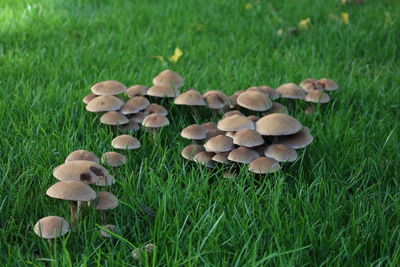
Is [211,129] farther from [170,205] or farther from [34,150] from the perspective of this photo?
[34,150]

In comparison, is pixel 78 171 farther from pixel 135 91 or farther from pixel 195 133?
pixel 135 91

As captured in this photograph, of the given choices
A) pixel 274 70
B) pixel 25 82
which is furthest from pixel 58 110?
pixel 274 70

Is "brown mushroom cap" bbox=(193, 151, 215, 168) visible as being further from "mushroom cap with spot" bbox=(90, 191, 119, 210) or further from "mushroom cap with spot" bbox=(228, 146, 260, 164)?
"mushroom cap with spot" bbox=(90, 191, 119, 210)

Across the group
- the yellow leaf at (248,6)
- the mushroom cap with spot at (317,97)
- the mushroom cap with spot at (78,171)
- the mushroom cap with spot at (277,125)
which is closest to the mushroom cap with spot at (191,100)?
the mushroom cap with spot at (277,125)

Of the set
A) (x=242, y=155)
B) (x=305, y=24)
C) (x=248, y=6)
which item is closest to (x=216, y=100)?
(x=242, y=155)

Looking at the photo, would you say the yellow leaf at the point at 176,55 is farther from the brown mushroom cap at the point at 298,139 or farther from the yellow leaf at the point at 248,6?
the brown mushroom cap at the point at 298,139

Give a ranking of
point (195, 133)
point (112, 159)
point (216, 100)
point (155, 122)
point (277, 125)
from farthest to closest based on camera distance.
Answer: point (216, 100)
point (155, 122)
point (195, 133)
point (277, 125)
point (112, 159)

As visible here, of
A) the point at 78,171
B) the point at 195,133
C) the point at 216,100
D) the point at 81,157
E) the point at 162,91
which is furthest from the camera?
the point at 162,91
